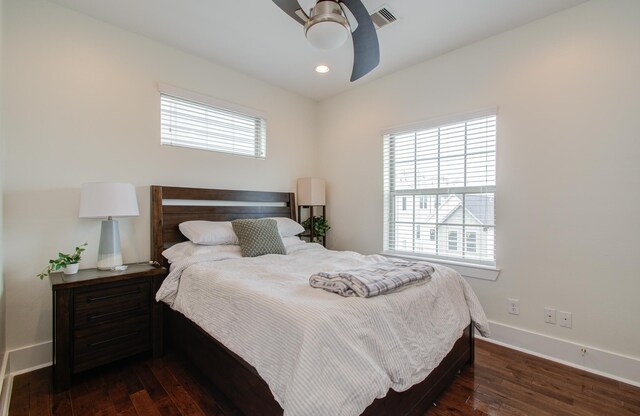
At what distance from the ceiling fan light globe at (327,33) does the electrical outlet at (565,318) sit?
258 cm

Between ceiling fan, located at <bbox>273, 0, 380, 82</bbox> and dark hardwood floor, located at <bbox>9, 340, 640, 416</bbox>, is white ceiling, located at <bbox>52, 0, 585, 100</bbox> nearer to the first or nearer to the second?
ceiling fan, located at <bbox>273, 0, 380, 82</bbox>

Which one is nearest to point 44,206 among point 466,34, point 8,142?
point 8,142

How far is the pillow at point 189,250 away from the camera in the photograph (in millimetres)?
2430

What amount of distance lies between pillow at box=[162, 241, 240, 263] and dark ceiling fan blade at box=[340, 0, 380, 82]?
5.77 feet

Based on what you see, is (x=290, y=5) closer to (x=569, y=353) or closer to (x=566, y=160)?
(x=566, y=160)

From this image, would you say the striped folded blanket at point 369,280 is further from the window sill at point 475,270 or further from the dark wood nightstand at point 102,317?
the dark wood nightstand at point 102,317

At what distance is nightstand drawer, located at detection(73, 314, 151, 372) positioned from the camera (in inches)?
77.7

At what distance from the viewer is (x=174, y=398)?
6.01ft

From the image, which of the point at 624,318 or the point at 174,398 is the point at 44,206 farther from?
the point at 624,318

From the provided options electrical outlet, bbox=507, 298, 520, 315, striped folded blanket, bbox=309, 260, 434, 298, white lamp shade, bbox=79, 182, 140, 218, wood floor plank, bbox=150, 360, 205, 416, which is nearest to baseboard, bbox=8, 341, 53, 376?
wood floor plank, bbox=150, 360, 205, 416

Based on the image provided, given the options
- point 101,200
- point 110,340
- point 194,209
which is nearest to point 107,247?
point 101,200

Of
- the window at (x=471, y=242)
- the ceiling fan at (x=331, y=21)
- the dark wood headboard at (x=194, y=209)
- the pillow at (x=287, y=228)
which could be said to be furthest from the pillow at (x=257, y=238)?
the window at (x=471, y=242)

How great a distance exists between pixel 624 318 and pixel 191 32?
4017 millimetres

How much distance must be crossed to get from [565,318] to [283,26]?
3242mm
